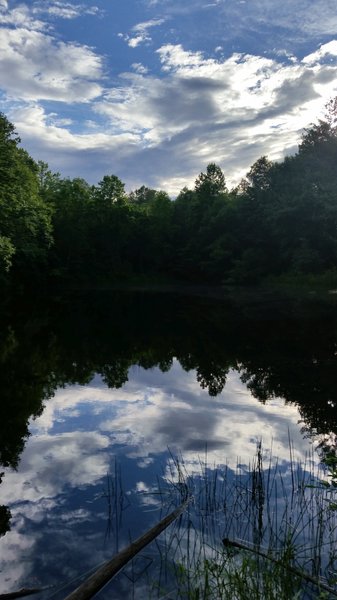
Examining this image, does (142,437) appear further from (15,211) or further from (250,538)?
(15,211)

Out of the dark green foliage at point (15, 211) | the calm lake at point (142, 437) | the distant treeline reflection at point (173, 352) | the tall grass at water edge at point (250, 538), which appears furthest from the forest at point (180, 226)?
the tall grass at water edge at point (250, 538)

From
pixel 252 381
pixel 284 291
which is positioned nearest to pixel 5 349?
pixel 252 381

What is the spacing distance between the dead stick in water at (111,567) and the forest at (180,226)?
3344 cm

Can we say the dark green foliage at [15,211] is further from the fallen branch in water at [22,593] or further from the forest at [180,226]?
the fallen branch in water at [22,593]

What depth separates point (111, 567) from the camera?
5.32m

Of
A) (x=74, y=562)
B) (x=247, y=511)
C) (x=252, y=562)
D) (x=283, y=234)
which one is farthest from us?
(x=283, y=234)

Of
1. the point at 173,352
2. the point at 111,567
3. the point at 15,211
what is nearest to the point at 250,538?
the point at 111,567

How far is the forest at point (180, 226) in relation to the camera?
55.3m

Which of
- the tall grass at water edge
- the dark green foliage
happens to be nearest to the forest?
the dark green foliage

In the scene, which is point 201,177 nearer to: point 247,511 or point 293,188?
point 293,188

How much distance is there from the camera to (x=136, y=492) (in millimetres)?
8125

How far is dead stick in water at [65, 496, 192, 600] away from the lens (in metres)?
4.86

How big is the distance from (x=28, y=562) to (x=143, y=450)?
174 inches

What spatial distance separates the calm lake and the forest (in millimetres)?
21461
